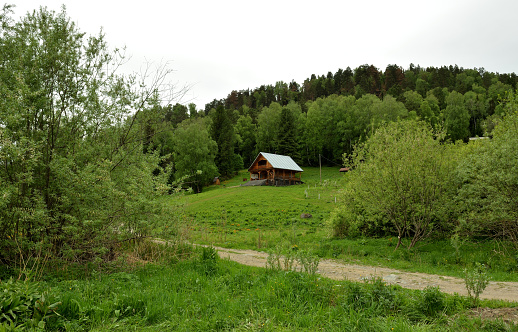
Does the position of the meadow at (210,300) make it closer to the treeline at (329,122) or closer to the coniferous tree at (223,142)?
the treeline at (329,122)

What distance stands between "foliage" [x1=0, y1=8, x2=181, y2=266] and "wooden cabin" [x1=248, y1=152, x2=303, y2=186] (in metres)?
40.3

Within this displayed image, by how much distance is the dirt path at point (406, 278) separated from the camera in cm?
687

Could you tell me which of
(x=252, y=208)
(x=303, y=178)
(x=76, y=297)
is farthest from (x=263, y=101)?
(x=76, y=297)

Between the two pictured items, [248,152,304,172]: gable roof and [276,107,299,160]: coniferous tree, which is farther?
[276,107,299,160]: coniferous tree

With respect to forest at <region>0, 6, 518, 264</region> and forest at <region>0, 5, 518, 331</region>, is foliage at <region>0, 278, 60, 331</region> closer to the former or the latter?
forest at <region>0, 5, 518, 331</region>

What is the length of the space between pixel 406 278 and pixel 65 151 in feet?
31.4

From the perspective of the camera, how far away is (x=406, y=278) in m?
8.50

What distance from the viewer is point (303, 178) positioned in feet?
183

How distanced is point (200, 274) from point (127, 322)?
106 inches

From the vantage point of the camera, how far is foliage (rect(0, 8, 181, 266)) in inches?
259

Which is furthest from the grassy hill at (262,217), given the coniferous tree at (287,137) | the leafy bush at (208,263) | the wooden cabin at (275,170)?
the coniferous tree at (287,137)

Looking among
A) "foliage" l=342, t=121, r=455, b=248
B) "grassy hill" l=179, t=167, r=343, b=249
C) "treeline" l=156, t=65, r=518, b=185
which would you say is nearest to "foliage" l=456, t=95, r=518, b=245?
"foliage" l=342, t=121, r=455, b=248

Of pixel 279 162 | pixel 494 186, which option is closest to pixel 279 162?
pixel 279 162

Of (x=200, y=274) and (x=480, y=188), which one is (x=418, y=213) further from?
(x=200, y=274)
